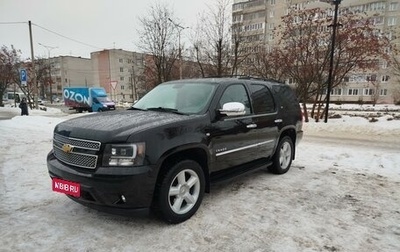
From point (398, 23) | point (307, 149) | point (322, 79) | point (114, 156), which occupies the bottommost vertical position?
point (307, 149)

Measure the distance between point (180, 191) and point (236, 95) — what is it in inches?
71.3

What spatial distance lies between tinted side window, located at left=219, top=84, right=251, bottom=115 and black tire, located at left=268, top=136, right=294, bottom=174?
1.33 meters

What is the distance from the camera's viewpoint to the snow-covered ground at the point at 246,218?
3.16 metres

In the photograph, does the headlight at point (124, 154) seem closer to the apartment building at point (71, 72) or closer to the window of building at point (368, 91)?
the window of building at point (368, 91)

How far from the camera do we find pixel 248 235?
11.0 ft

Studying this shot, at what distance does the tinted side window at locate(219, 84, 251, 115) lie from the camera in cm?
437

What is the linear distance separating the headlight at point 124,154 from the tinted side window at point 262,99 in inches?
94.3

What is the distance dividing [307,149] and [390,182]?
3.08m

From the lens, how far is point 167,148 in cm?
333

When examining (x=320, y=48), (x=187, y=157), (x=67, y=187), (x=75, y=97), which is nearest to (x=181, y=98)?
(x=187, y=157)

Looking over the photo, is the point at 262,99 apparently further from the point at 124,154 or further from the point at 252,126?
the point at 124,154

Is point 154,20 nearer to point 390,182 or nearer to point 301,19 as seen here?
point 301,19

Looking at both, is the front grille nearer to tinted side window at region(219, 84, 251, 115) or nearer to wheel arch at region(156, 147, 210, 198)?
wheel arch at region(156, 147, 210, 198)

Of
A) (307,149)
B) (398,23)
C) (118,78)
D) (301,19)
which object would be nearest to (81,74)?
(118,78)
